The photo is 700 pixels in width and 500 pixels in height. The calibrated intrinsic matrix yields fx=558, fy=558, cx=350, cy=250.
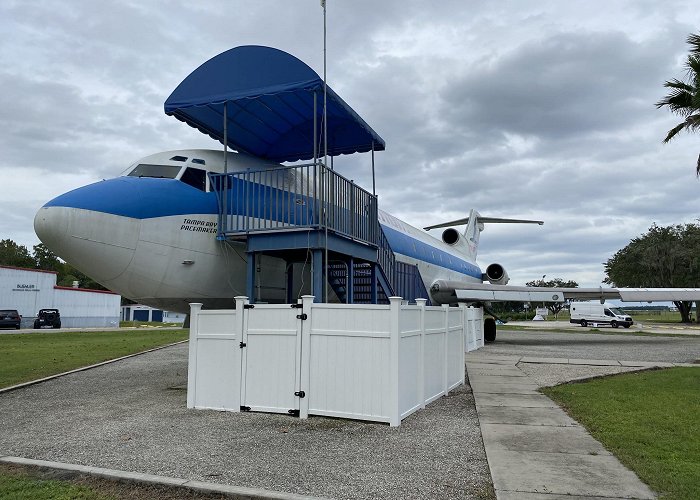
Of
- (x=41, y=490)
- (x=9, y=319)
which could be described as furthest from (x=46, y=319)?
(x=41, y=490)

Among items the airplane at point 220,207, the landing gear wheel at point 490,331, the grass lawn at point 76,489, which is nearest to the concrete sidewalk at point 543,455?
the grass lawn at point 76,489

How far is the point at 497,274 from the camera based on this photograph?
29.2 meters

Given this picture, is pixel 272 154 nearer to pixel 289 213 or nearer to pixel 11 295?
pixel 289 213

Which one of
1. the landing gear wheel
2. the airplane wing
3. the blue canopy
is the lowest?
the landing gear wheel

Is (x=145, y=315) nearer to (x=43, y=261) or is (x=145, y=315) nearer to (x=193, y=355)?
(x=43, y=261)

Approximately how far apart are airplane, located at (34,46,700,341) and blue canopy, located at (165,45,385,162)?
0.8 inches

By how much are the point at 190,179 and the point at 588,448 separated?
7251 mm

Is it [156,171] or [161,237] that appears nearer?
[161,237]

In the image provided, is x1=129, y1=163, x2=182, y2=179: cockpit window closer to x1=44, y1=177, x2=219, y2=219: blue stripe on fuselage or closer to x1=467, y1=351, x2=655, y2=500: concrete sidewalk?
x1=44, y1=177, x2=219, y2=219: blue stripe on fuselage

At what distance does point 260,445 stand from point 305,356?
1982 mm

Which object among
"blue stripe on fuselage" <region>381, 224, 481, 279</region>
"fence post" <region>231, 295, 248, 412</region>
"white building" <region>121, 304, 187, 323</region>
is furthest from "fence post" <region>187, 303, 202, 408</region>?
"white building" <region>121, 304, 187, 323</region>

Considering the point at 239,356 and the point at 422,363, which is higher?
the point at 239,356

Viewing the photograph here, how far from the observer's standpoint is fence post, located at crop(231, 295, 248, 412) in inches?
343

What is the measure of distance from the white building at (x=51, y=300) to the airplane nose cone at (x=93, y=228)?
46562 millimetres
